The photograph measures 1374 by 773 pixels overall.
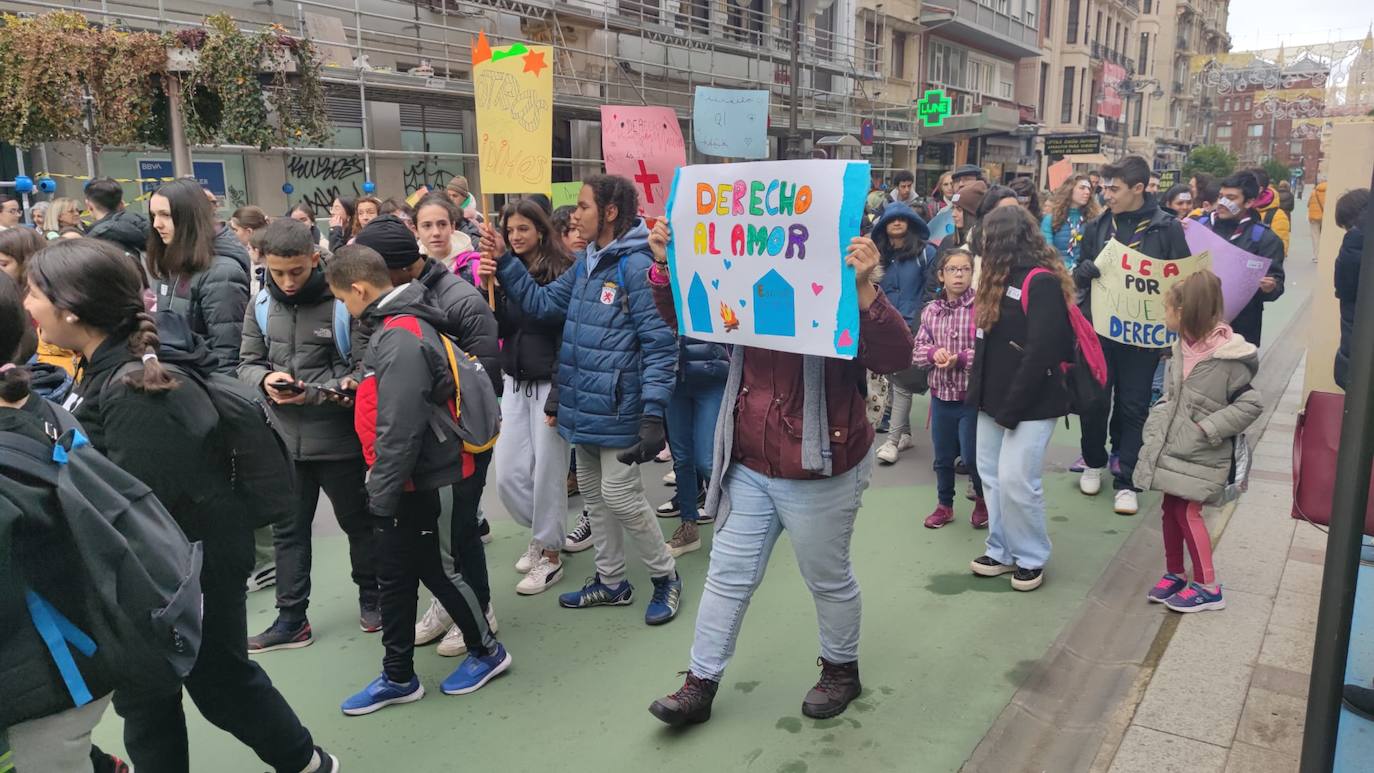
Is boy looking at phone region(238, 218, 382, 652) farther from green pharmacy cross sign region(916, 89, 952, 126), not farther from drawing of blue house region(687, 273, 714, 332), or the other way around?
green pharmacy cross sign region(916, 89, 952, 126)

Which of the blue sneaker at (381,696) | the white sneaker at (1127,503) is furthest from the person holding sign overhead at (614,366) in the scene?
the white sneaker at (1127,503)

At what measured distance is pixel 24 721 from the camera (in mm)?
1909

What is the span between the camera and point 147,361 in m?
2.47

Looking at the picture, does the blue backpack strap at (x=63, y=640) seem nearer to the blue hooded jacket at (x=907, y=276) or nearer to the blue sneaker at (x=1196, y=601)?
the blue sneaker at (x=1196, y=601)

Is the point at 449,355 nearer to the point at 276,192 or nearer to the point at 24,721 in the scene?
the point at 24,721

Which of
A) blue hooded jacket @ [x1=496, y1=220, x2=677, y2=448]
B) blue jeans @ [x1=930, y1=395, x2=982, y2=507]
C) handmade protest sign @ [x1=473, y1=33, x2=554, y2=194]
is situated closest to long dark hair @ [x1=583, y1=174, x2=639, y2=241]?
blue hooded jacket @ [x1=496, y1=220, x2=677, y2=448]

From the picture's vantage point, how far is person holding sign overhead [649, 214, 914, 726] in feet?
10.4

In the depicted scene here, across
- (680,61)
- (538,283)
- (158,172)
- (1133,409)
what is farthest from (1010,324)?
(680,61)

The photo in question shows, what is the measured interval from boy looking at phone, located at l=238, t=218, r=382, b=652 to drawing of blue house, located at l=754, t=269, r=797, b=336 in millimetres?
1705

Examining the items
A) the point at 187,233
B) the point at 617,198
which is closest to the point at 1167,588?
the point at 617,198

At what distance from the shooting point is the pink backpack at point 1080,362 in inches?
177

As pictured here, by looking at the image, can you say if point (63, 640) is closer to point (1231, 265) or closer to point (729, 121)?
point (729, 121)

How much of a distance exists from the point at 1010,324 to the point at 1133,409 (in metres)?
1.74

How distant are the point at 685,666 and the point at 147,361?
2288 millimetres
